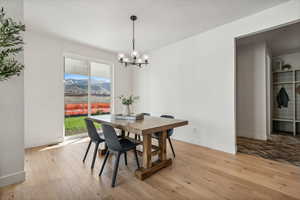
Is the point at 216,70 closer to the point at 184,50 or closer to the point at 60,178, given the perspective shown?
the point at 184,50

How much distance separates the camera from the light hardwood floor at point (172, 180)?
1.75 m

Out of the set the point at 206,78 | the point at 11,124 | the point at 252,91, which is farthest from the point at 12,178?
the point at 252,91

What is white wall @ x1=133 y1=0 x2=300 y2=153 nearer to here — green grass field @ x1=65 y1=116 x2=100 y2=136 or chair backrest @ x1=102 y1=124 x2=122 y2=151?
chair backrest @ x1=102 y1=124 x2=122 y2=151

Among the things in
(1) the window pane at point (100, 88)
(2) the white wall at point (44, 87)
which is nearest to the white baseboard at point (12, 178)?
(2) the white wall at point (44, 87)

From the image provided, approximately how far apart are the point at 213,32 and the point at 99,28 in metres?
2.60

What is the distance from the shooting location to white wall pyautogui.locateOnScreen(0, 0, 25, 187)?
1885 millimetres

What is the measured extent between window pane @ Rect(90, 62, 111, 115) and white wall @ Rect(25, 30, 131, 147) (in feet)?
2.70

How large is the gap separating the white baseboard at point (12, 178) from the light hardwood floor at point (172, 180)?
0.27 ft

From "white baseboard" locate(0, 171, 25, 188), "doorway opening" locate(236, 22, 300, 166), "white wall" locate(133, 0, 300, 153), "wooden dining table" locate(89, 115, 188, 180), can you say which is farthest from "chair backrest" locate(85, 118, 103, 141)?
"doorway opening" locate(236, 22, 300, 166)

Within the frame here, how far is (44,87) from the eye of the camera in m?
3.48

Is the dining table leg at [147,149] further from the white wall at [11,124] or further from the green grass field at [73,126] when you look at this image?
the green grass field at [73,126]

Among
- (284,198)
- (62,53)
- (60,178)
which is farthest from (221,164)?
(62,53)

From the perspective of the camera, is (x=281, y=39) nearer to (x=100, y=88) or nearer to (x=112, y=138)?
(x=112, y=138)

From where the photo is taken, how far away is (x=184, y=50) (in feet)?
12.6
